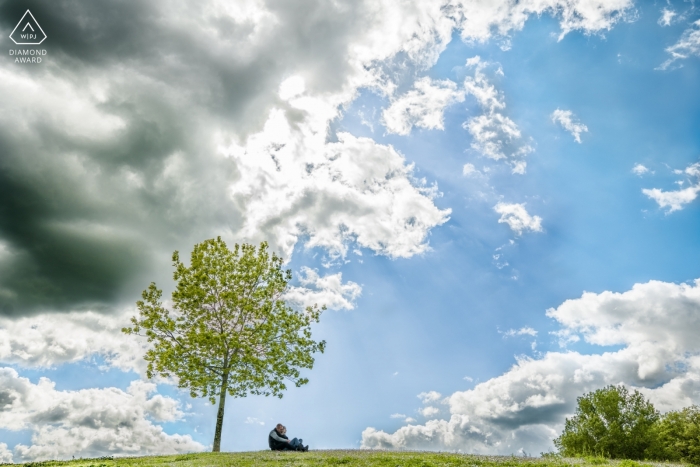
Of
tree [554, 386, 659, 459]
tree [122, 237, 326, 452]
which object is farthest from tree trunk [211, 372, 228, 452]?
tree [554, 386, 659, 459]

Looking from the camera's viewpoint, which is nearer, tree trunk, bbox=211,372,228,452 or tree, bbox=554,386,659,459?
tree trunk, bbox=211,372,228,452

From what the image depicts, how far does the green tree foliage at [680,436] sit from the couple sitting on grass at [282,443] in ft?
173

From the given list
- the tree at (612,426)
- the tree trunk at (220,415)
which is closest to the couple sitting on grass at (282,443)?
the tree trunk at (220,415)

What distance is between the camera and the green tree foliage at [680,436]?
58375 millimetres

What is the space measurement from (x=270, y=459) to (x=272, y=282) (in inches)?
761

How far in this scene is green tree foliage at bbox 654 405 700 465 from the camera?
58.4 meters

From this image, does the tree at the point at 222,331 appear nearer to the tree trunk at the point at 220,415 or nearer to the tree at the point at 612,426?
the tree trunk at the point at 220,415

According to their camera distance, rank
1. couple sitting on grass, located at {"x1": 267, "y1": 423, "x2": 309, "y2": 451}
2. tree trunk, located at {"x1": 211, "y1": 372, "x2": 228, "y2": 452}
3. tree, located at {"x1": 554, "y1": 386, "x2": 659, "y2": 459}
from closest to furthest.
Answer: couple sitting on grass, located at {"x1": 267, "y1": 423, "x2": 309, "y2": 451}, tree trunk, located at {"x1": 211, "y1": 372, "x2": 228, "y2": 452}, tree, located at {"x1": 554, "y1": 386, "x2": 659, "y2": 459}

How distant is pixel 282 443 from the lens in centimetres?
3061

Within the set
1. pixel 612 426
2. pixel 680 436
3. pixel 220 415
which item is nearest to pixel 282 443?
pixel 220 415

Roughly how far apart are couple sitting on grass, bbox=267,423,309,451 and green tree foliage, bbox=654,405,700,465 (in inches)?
2080

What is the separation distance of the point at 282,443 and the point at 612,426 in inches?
1982

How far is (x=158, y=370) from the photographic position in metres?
36.0

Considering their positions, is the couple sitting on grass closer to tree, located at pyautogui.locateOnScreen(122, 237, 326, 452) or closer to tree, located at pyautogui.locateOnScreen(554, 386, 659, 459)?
tree, located at pyautogui.locateOnScreen(122, 237, 326, 452)
